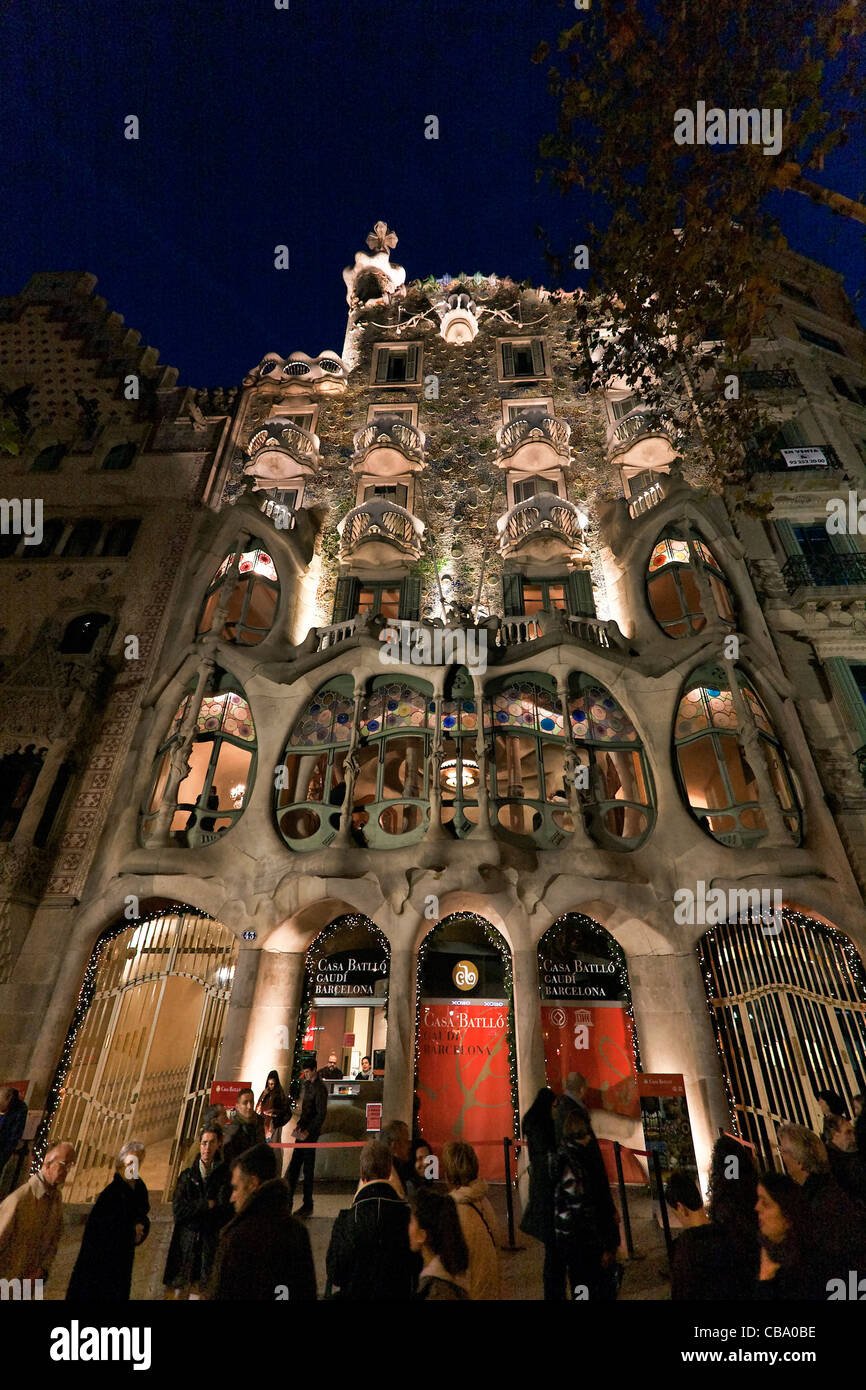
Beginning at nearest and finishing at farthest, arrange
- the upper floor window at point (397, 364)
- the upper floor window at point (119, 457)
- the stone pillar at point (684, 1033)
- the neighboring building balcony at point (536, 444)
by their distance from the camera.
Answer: the stone pillar at point (684, 1033)
the neighboring building balcony at point (536, 444)
the upper floor window at point (119, 457)
the upper floor window at point (397, 364)

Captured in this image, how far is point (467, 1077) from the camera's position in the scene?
545 inches

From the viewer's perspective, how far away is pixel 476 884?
1322 cm

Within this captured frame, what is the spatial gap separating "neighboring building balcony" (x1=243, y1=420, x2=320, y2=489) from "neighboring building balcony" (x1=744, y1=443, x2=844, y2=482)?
1364cm

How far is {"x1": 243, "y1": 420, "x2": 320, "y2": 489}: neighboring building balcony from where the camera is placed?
21578 millimetres

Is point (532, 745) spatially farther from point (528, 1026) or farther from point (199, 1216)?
point (199, 1216)

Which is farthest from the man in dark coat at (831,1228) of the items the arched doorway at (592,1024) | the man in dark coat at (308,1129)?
the arched doorway at (592,1024)

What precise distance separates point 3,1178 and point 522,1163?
8.15 m

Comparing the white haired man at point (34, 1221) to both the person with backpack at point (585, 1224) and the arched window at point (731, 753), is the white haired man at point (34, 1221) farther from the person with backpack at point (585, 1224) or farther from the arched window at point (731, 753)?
the arched window at point (731, 753)

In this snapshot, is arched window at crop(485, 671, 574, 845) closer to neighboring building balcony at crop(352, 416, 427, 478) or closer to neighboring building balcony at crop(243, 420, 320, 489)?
neighboring building balcony at crop(352, 416, 427, 478)

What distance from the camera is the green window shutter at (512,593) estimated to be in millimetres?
18516

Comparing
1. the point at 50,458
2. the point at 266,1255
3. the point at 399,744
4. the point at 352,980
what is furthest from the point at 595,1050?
the point at 50,458

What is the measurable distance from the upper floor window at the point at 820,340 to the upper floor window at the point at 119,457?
24.0 meters
